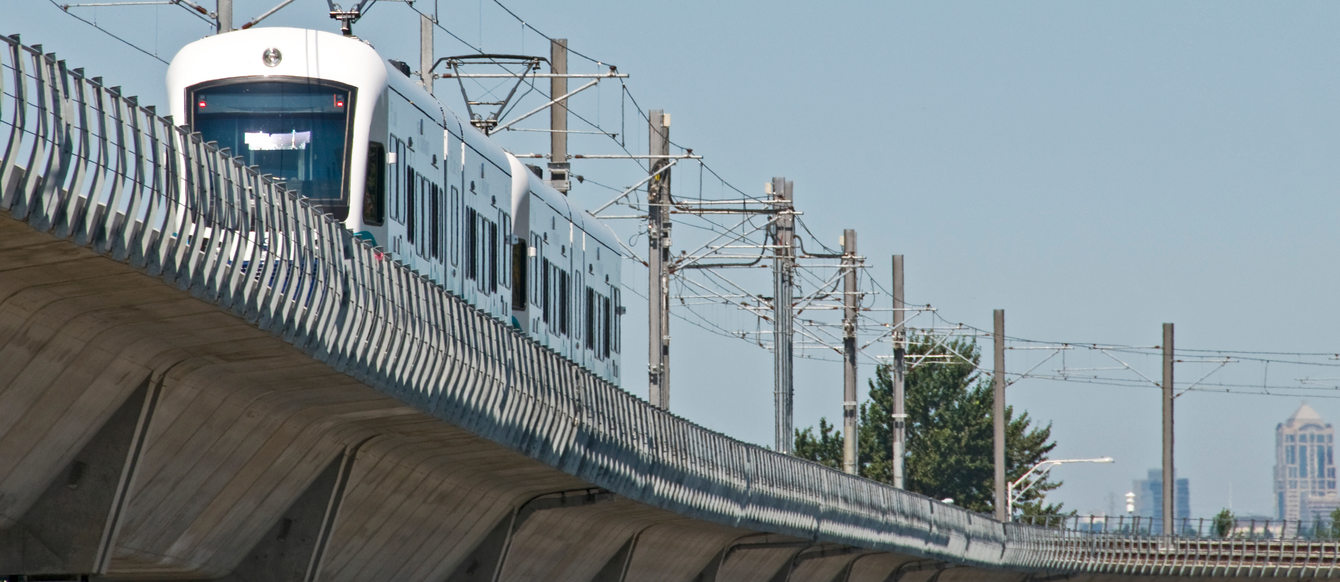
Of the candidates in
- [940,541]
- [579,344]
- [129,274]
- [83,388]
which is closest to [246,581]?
[83,388]

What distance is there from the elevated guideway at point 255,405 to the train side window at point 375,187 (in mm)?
1872

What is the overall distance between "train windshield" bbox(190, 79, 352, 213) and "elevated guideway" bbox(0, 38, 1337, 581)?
2.38 metres

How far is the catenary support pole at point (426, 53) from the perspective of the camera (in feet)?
132

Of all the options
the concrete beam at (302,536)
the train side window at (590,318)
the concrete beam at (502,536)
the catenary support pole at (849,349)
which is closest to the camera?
the concrete beam at (302,536)

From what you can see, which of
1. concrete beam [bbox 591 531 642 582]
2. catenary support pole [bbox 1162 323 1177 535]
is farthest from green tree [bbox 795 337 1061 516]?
concrete beam [bbox 591 531 642 582]

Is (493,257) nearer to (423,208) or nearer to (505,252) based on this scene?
(505,252)

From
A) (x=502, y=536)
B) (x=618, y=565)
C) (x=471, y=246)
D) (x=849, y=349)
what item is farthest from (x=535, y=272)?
(x=849, y=349)

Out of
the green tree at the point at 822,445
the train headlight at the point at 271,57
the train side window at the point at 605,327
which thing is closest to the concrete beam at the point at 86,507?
the train headlight at the point at 271,57

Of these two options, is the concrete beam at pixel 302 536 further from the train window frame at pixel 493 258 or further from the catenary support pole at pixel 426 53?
the catenary support pole at pixel 426 53

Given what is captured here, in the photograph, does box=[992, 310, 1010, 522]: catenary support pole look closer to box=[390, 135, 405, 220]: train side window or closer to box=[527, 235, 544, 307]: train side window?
box=[527, 235, 544, 307]: train side window

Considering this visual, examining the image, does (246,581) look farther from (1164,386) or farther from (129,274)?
(1164,386)

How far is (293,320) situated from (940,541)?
116 feet

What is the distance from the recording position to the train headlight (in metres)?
24.3

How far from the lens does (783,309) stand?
165 feet
